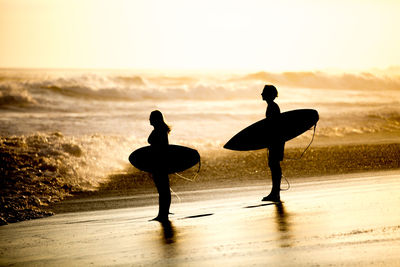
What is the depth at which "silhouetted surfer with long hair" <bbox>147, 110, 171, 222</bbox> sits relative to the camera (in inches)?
306

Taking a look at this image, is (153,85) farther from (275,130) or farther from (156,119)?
(156,119)

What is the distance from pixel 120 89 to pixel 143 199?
3262 cm

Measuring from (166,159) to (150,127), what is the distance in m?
18.0

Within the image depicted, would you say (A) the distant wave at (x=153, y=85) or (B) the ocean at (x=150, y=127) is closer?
(B) the ocean at (x=150, y=127)

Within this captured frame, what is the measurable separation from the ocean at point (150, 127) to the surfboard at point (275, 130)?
161cm

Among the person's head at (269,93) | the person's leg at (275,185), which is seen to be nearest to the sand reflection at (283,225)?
the person's leg at (275,185)

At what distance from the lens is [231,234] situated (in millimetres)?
6402

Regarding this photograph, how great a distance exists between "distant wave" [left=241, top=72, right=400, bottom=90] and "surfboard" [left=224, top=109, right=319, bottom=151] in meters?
45.3

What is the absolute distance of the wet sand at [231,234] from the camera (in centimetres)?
537

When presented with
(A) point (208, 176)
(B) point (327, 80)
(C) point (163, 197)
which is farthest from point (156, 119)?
(B) point (327, 80)

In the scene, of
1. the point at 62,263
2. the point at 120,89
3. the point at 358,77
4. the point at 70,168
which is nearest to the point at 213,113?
the point at 120,89

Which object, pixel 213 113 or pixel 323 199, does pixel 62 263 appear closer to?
pixel 323 199

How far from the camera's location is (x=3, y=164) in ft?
38.9

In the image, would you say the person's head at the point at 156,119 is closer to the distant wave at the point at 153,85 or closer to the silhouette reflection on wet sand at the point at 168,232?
the silhouette reflection on wet sand at the point at 168,232
